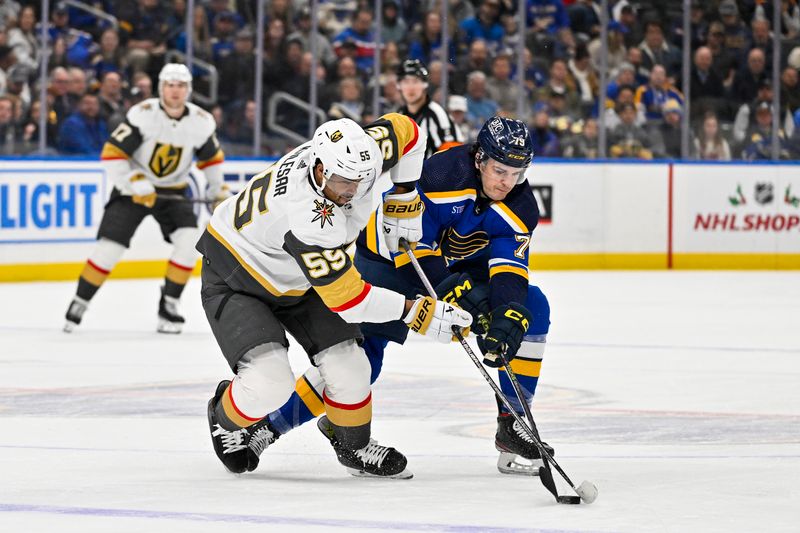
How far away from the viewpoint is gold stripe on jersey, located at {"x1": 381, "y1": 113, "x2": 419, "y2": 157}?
4578 millimetres

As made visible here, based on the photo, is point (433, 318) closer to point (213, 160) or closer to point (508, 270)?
point (508, 270)

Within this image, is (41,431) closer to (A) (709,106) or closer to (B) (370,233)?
(B) (370,233)

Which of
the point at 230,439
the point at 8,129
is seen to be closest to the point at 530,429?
the point at 230,439

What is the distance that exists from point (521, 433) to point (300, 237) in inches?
37.9

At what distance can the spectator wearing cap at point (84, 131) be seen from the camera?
36.4ft

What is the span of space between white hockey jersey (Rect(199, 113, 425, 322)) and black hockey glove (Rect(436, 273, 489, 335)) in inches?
14.7

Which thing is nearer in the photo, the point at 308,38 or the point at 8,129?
the point at 8,129

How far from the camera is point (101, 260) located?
8.52 metres

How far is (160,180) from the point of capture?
8555 millimetres

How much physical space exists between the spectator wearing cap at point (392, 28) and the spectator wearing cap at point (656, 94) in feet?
6.67

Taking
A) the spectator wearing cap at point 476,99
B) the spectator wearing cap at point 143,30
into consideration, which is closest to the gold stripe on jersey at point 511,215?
the spectator wearing cap at point 143,30

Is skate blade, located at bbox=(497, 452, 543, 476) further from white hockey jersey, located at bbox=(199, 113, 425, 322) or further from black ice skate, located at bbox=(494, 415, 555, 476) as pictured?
white hockey jersey, located at bbox=(199, 113, 425, 322)

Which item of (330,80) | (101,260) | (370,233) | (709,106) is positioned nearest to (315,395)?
(370,233)

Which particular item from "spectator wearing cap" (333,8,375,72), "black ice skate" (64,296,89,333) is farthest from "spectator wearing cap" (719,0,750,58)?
"black ice skate" (64,296,89,333)
